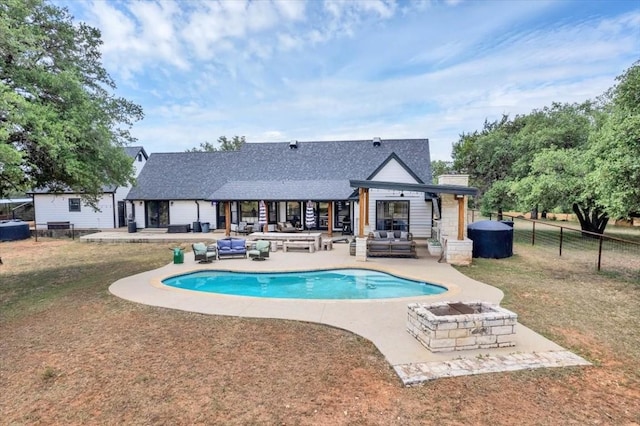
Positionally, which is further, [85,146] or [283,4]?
[283,4]

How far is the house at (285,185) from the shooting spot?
19266mm

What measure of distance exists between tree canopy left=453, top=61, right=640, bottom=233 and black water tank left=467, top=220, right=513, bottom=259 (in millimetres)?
3326

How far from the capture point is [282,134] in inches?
1705

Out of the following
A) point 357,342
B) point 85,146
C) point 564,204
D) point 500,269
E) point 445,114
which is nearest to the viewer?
point 357,342

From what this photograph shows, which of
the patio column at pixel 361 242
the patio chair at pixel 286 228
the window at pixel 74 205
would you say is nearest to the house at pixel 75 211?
the window at pixel 74 205

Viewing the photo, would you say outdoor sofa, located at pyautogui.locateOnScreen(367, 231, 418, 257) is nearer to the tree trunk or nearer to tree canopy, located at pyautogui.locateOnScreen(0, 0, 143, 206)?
tree canopy, located at pyautogui.locateOnScreen(0, 0, 143, 206)

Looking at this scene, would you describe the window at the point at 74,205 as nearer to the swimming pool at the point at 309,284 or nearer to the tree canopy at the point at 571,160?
the swimming pool at the point at 309,284

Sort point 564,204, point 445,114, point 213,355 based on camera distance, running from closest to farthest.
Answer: point 213,355
point 564,204
point 445,114

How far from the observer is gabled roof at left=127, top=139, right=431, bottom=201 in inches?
887

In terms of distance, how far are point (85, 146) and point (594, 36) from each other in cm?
1901

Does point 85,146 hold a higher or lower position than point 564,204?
higher

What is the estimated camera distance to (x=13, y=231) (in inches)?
813

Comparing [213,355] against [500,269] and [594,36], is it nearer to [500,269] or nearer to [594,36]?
[500,269]

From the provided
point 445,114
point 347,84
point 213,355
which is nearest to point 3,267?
point 213,355
